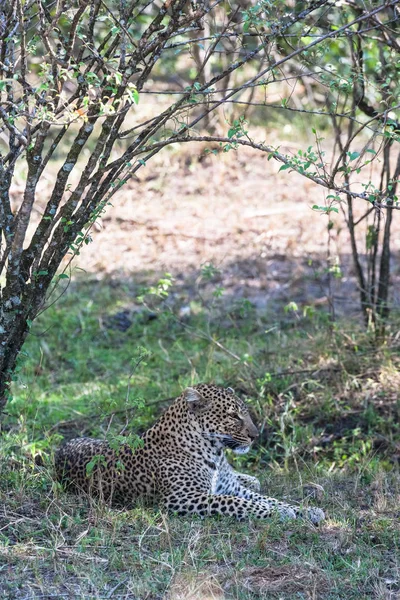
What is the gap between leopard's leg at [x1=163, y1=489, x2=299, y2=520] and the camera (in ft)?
20.6

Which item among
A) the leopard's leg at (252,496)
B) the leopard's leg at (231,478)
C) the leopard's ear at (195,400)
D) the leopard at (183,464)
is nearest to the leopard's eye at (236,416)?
the leopard at (183,464)

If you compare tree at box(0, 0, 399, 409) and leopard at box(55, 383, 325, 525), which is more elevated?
tree at box(0, 0, 399, 409)

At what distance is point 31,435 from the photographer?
7.75 m

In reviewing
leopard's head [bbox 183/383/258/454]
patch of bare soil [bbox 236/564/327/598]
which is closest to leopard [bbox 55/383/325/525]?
leopard's head [bbox 183/383/258/454]

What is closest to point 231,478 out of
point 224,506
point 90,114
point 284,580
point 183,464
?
point 183,464

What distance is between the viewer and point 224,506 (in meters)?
6.39

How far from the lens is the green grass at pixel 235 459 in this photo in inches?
205

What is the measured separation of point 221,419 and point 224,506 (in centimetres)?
75

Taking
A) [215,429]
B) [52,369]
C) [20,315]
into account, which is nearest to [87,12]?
[20,315]

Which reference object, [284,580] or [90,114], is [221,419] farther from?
Result: [90,114]

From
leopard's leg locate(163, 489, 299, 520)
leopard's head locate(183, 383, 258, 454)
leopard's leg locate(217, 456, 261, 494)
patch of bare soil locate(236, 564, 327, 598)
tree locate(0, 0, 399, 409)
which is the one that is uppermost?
tree locate(0, 0, 399, 409)

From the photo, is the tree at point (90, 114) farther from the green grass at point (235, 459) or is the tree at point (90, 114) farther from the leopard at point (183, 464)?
the leopard at point (183, 464)

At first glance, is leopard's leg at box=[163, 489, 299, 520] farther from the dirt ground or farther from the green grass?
the dirt ground

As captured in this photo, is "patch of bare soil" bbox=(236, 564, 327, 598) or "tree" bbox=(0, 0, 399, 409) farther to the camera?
"tree" bbox=(0, 0, 399, 409)
